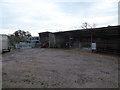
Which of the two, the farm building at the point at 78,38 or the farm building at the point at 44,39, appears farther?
the farm building at the point at 44,39

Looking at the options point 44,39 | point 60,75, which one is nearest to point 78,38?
point 44,39

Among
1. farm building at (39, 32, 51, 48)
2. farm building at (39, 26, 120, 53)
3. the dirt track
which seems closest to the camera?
the dirt track

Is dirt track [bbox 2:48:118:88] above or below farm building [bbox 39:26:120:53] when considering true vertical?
below

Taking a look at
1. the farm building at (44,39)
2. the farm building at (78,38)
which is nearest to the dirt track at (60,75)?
the farm building at (78,38)

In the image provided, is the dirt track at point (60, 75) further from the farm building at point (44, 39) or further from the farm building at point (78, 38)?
the farm building at point (44, 39)

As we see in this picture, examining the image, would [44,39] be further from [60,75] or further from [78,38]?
[60,75]

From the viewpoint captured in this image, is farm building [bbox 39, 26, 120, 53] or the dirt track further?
farm building [bbox 39, 26, 120, 53]

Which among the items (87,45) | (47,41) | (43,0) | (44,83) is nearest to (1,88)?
(44,83)

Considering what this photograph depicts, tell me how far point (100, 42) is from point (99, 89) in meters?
11.8

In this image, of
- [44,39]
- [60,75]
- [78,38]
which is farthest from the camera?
[44,39]

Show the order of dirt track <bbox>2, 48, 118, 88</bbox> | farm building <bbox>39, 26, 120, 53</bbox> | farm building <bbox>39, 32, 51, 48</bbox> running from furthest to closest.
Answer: farm building <bbox>39, 32, 51, 48</bbox>
farm building <bbox>39, 26, 120, 53</bbox>
dirt track <bbox>2, 48, 118, 88</bbox>

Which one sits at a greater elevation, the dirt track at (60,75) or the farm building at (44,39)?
→ the farm building at (44,39)

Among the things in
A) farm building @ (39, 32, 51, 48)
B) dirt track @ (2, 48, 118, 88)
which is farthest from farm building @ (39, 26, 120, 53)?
dirt track @ (2, 48, 118, 88)

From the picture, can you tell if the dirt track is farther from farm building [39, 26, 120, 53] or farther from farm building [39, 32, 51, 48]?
farm building [39, 32, 51, 48]
